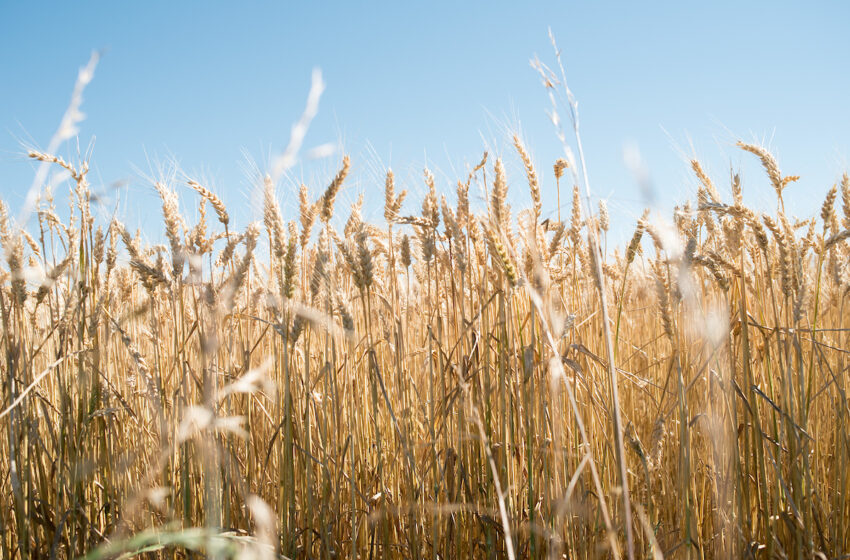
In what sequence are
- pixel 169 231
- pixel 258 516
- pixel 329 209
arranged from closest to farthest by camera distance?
pixel 258 516 → pixel 169 231 → pixel 329 209

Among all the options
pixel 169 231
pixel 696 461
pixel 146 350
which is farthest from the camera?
pixel 146 350

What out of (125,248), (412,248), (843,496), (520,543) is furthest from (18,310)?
(843,496)

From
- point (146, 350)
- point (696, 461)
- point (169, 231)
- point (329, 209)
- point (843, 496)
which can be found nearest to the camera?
point (169, 231)

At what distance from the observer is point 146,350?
122 inches

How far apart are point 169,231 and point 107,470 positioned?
842mm

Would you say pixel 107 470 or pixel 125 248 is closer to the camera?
pixel 125 248

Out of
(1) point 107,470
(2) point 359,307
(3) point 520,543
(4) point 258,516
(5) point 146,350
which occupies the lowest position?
(3) point 520,543

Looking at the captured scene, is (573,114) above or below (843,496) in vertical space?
above

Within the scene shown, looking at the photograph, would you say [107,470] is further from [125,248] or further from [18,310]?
[125,248]

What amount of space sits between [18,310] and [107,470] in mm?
558

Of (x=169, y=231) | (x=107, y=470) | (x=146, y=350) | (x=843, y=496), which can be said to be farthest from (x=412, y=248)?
(x=146, y=350)

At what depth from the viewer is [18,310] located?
5.33ft

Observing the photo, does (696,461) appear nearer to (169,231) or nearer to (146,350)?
(169,231)

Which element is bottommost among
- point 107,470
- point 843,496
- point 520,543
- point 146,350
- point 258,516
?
point 520,543
